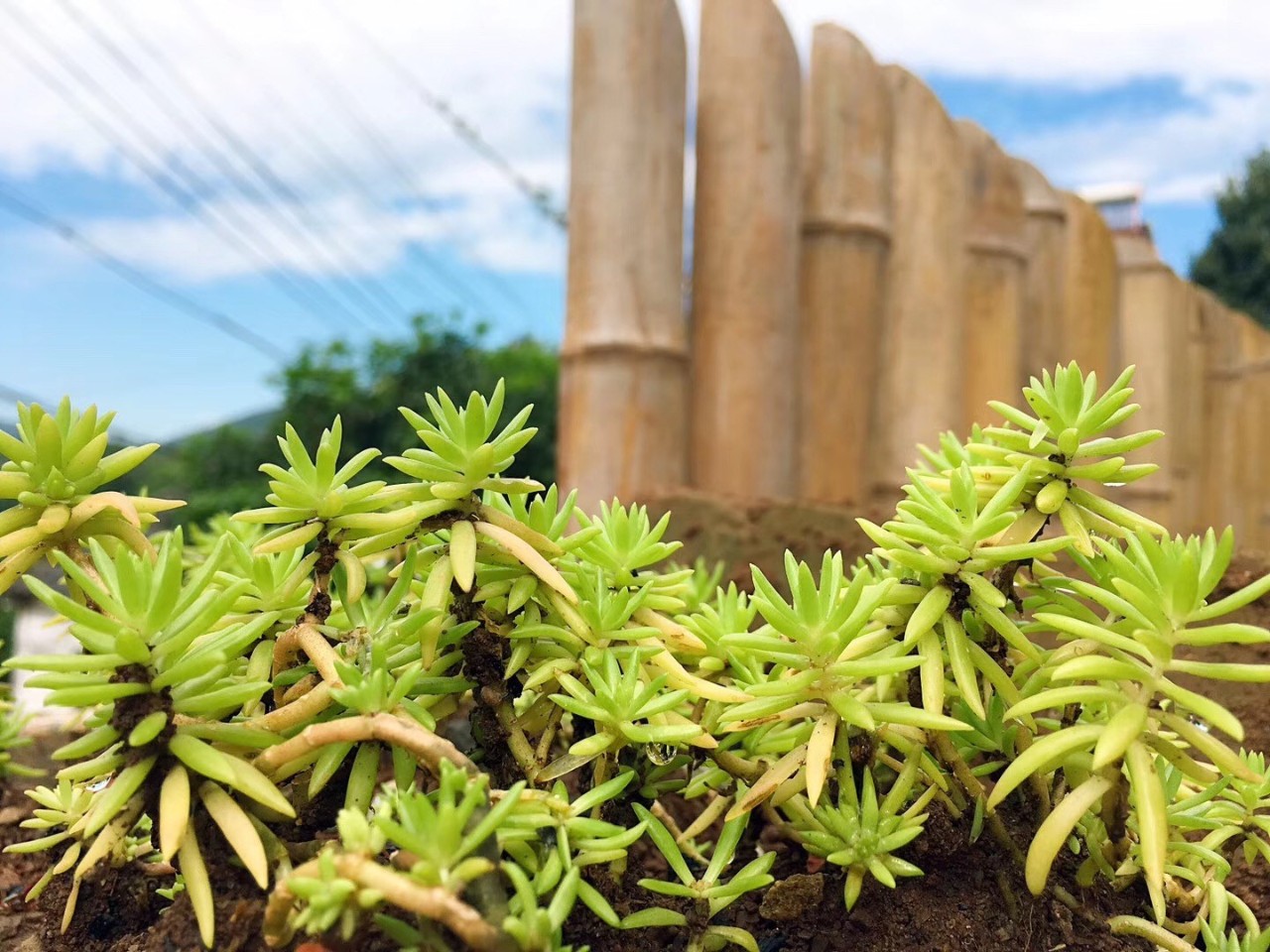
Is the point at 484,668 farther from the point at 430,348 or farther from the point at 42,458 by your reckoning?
the point at 430,348

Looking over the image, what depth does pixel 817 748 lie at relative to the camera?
0.71m

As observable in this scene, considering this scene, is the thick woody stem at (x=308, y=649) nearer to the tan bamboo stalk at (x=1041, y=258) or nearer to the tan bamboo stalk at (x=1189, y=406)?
the tan bamboo stalk at (x=1041, y=258)

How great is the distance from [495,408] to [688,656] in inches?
11.8

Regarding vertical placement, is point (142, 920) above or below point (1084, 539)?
below

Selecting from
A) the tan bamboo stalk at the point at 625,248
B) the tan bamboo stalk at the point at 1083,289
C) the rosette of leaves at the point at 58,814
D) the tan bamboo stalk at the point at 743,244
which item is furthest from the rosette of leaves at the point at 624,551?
the tan bamboo stalk at the point at 1083,289

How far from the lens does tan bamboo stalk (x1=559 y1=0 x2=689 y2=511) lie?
2.94 meters

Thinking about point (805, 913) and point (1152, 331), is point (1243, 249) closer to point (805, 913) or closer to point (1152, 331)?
point (1152, 331)

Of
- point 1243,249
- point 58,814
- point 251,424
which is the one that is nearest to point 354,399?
point 251,424

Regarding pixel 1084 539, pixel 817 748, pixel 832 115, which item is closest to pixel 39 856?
pixel 817 748

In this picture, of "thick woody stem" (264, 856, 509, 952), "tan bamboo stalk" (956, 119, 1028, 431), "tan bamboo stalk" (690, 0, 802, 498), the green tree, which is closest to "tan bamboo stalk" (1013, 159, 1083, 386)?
"tan bamboo stalk" (956, 119, 1028, 431)

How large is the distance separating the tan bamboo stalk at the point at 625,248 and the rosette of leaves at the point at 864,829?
211 cm

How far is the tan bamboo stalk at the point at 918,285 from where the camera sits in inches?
137

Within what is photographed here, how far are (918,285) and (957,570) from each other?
2975 mm

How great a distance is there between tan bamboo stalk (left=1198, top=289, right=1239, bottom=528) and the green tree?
8.58m
